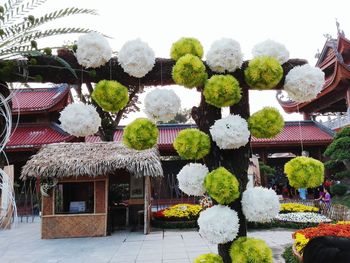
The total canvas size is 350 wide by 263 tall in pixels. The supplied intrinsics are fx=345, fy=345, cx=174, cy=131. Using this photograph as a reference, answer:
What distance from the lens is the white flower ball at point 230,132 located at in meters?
3.03

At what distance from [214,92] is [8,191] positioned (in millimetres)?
1874

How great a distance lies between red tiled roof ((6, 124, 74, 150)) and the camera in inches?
702

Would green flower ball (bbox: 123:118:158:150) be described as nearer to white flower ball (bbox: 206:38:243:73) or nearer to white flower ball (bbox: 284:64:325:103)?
white flower ball (bbox: 206:38:243:73)

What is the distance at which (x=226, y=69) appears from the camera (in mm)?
3234

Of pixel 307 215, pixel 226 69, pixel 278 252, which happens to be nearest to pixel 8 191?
pixel 226 69

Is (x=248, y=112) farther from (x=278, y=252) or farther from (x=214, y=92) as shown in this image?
(x=278, y=252)

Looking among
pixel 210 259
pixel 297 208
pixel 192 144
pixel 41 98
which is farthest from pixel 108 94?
pixel 41 98

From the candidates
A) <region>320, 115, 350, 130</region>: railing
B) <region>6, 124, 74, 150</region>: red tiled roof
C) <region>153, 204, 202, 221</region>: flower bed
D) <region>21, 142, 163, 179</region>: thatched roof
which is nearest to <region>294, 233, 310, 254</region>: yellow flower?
<region>21, 142, 163, 179</region>: thatched roof

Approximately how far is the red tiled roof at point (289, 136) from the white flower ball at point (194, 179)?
591 inches

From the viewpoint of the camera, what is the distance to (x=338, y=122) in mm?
18844

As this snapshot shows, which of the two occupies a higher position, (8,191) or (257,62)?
(257,62)

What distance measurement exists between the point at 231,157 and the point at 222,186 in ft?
1.39

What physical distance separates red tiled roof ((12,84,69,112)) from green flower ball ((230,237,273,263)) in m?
18.6

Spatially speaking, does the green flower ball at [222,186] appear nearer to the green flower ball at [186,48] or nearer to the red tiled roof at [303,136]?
the green flower ball at [186,48]
